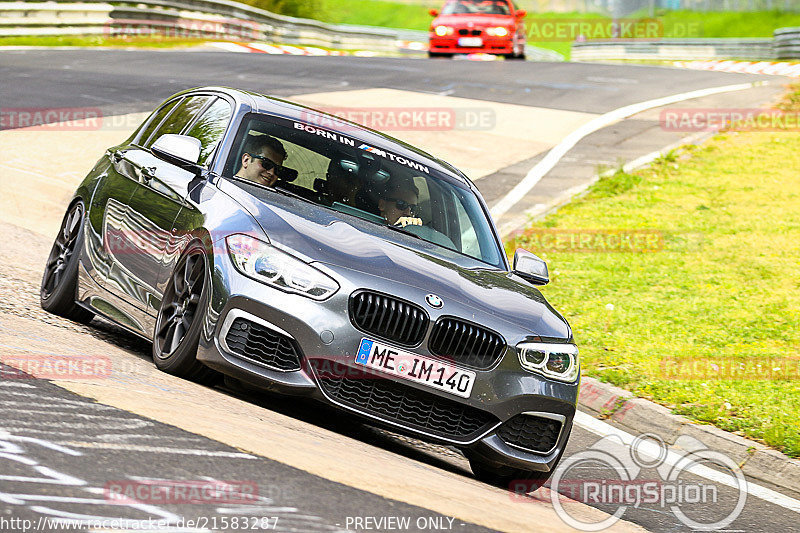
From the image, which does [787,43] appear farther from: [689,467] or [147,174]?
[147,174]

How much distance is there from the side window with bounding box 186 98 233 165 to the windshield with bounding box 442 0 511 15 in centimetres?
2584

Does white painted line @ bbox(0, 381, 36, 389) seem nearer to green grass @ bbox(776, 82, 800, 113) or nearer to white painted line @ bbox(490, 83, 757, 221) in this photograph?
white painted line @ bbox(490, 83, 757, 221)

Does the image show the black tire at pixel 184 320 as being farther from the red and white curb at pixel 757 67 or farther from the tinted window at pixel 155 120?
the red and white curb at pixel 757 67

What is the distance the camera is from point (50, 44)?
29203mm

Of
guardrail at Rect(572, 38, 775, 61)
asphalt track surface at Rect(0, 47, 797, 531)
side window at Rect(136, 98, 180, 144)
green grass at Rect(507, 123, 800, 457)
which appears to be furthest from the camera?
guardrail at Rect(572, 38, 775, 61)

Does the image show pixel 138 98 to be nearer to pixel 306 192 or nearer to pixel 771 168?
pixel 771 168

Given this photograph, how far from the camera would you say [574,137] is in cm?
1977

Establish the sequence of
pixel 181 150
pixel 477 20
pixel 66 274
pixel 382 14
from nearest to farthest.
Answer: pixel 181 150 → pixel 66 274 → pixel 477 20 → pixel 382 14

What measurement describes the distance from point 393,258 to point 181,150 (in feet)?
5.08

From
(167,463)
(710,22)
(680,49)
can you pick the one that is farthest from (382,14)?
(167,463)

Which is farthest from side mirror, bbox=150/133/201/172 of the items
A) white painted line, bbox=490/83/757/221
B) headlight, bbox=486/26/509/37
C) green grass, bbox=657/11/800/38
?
green grass, bbox=657/11/800/38

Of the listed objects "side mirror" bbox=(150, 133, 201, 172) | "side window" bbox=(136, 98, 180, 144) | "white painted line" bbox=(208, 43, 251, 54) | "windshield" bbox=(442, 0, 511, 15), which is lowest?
"white painted line" bbox=(208, 43, 251, 54)

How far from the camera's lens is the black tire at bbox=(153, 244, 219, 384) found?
591 cm

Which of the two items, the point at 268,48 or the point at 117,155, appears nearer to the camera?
the point at 117,155
